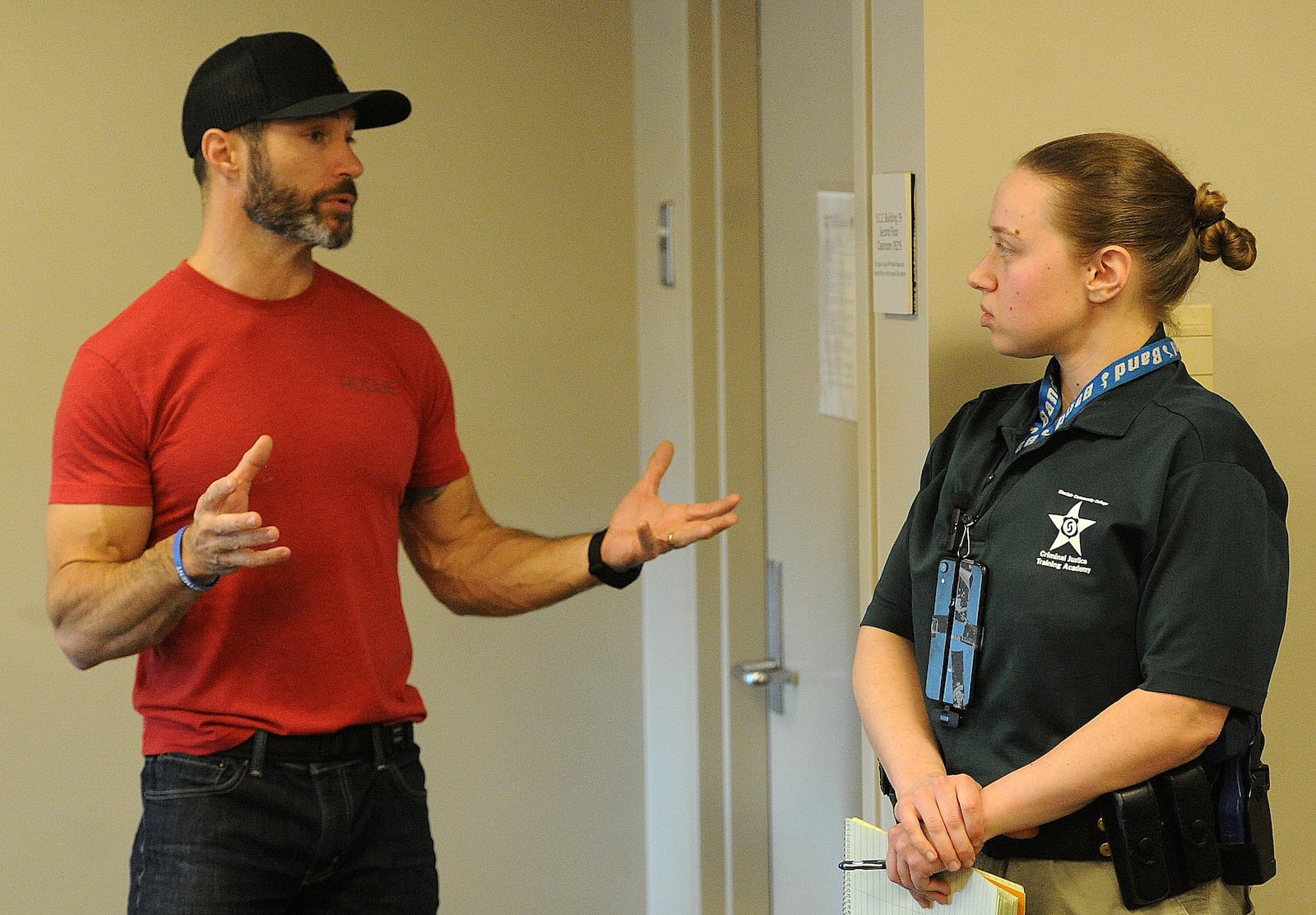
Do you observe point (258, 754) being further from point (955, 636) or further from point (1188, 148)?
point (1188, 148)

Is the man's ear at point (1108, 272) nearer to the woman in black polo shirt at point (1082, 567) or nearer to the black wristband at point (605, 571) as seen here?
the woman in black polo shirt at point (1082, 567)

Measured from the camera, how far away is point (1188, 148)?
1.87 metres

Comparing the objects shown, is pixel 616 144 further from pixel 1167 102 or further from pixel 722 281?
pixel 1167 102

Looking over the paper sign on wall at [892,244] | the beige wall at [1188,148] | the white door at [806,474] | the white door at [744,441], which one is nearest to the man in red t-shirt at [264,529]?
the paper sign on wall at [892,244]

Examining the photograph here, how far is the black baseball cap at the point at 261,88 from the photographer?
1.82 meters

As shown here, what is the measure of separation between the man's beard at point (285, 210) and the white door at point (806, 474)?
925 millimetres

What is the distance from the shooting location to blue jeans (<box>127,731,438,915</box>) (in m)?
1.65

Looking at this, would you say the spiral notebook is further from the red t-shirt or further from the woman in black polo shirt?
the red t-shirt

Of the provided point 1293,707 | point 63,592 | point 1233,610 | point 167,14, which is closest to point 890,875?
point 1233,610

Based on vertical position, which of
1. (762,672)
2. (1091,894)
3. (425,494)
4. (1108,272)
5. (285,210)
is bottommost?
(762,672)

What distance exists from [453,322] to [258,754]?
1.25m

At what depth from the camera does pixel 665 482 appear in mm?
2842

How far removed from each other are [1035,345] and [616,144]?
157 centimetres

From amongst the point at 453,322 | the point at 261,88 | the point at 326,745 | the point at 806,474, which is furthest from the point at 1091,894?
the point at 453,322
